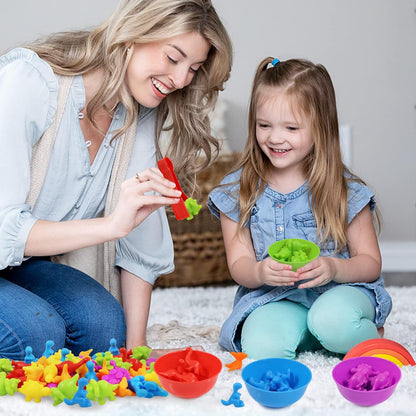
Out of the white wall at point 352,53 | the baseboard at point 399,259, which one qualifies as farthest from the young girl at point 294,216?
the white wall at point 352,53

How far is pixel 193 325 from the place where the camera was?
172 cm

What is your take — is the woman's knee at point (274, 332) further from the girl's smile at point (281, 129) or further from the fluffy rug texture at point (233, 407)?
the girl's smile at point (281, 129)

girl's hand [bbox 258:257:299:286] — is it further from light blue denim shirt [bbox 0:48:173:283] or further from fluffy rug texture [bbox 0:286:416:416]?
light blue denim shirt [bbox 0:48:173:283]

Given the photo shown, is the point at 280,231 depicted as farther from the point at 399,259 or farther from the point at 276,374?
the point at 399,259

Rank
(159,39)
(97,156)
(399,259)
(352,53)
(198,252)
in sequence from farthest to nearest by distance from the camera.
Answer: (352,53), (399,259), (198,252), (97,156), (159,39)

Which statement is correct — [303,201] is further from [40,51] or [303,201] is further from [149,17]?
[40,51]

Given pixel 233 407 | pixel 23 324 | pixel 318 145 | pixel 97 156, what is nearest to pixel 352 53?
pixel 318 145

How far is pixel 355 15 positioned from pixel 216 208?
179 cm

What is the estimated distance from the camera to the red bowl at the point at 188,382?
0.95 m

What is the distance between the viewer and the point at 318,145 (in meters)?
1.47

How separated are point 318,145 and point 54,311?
66cm

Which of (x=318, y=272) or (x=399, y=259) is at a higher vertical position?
(x=318, y=272)

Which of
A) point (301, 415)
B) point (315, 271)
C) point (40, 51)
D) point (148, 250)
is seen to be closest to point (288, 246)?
point (315, 271)

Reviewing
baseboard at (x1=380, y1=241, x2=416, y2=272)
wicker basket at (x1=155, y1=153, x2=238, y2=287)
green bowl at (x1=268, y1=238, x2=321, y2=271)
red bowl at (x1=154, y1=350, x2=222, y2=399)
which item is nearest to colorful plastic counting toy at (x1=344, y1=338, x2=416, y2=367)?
green bowl at (x1=268, y1=238, x2=321, y2=271)
